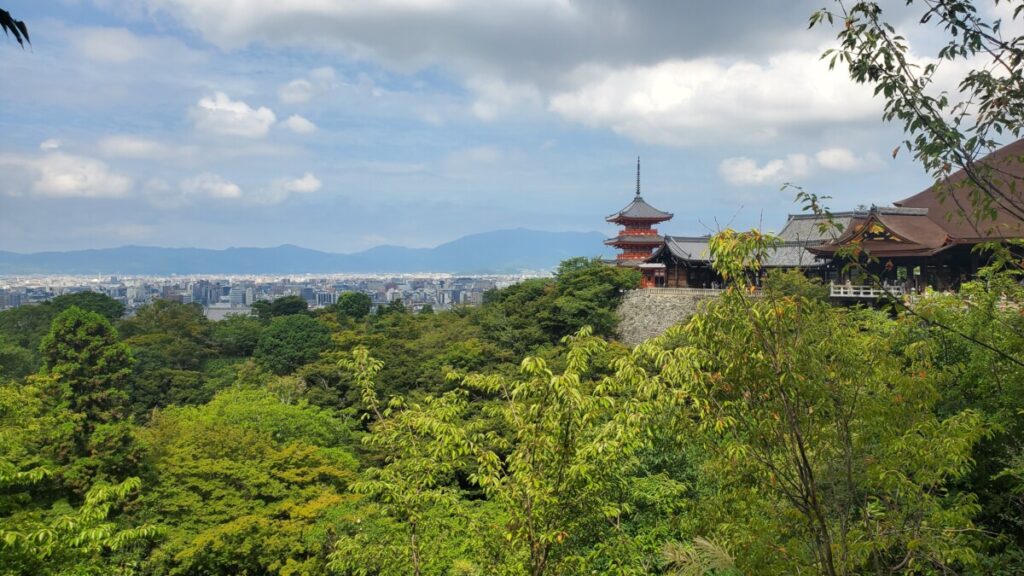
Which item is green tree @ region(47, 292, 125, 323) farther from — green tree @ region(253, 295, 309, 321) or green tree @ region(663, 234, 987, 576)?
green tree @ region(663, 234, 987, 576)

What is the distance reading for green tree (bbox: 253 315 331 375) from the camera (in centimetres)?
2833

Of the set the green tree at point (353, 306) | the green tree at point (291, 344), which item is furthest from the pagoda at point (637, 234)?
the green tree at point (353, 306)

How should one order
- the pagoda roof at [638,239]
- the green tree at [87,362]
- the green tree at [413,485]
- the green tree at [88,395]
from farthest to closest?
1. the pagoda roof at [638,239]
2. the green tree at [87,362]
3. the green tree at [88,395]
4. the green tree at [413,485]

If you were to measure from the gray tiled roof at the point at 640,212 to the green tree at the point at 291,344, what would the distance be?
16.7 m

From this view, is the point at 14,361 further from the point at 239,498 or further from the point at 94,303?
the point at 239,498

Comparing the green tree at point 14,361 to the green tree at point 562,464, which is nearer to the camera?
the green tree at point 562,464

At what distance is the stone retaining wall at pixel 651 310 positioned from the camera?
76.1 ft

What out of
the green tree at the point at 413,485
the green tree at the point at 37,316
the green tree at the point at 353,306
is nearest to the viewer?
the green tree at the point at 413,485

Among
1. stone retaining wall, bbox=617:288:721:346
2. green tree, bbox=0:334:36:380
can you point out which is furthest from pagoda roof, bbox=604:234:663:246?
green tree, bbox=0:334:36:380

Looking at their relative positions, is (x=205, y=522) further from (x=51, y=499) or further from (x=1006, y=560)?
(x=1006, y=560)

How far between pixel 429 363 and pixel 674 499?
44.5 feet

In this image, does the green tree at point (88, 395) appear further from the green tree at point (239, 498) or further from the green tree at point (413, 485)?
the green tree at point (413, 485)

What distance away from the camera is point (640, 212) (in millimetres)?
34344

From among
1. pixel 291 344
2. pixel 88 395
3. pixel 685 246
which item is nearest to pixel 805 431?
pixel 88 395
